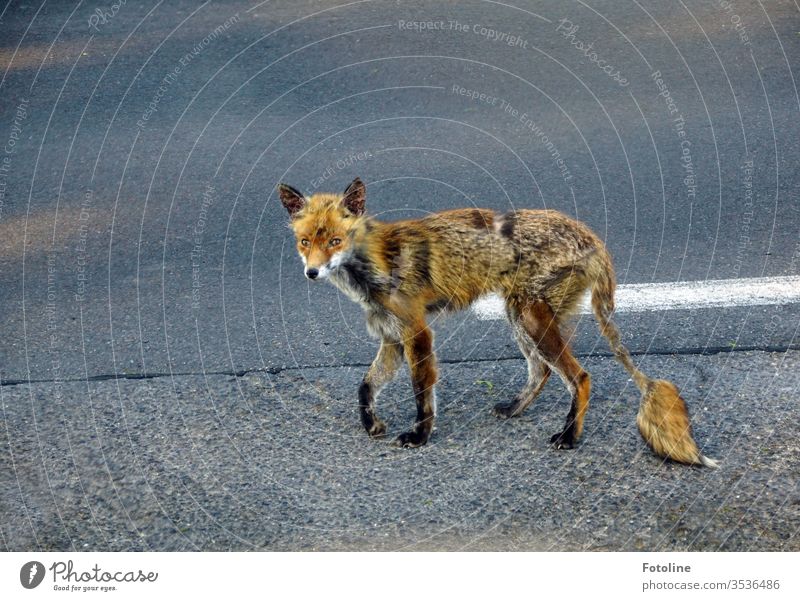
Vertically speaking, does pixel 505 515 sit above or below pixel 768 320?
below

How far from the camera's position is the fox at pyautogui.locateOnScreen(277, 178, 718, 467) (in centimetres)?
430

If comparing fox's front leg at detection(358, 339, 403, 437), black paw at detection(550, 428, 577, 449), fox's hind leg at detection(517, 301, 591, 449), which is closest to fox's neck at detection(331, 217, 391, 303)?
fox's front leg at detection(358, 339, 403, 437)

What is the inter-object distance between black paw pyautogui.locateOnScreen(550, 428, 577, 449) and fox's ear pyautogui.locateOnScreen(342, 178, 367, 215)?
1.40m

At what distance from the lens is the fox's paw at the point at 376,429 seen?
14.4 ft

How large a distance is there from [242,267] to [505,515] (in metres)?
2.88

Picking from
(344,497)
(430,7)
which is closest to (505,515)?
(344,497)

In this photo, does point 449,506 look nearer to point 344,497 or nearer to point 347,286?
point 344,497

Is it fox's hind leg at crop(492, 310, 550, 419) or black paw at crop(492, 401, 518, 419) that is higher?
fox's hind leg at crop(492, 310, 550, 419)

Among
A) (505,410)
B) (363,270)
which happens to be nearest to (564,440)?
(505,410)

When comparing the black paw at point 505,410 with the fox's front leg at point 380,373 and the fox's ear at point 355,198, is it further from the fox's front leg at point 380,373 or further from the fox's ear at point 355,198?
the fox's ear at point 355,198

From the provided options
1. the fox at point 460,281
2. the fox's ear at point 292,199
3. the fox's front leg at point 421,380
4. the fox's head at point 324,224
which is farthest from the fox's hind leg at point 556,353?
the fox's ear at point 292,199

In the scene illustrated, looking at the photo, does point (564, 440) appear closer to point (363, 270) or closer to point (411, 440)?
point (411, 440)

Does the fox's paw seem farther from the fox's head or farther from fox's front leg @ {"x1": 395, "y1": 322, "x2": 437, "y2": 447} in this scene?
the fox's head

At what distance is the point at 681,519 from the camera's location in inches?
144
